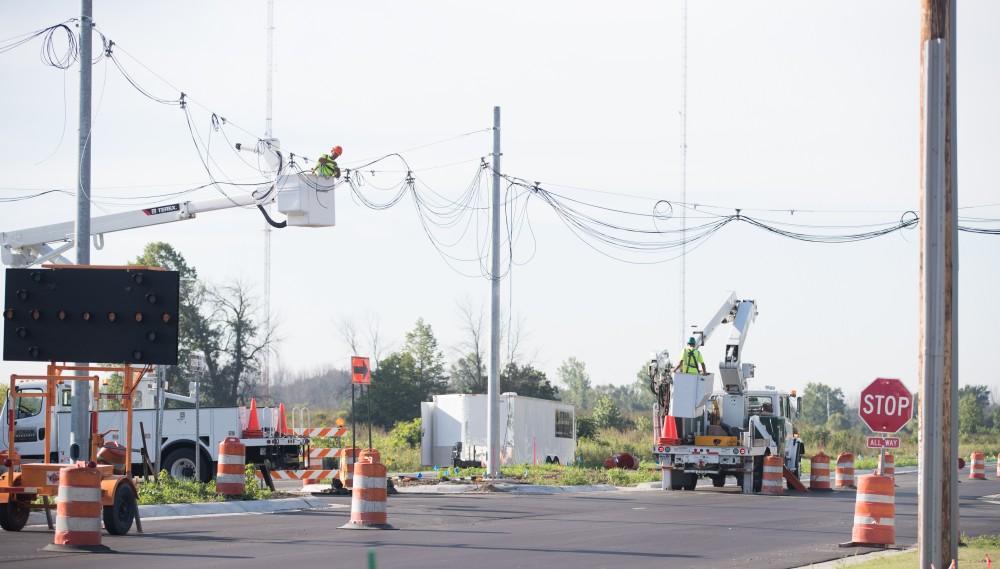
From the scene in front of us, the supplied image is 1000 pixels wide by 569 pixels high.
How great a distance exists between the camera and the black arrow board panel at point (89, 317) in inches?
684

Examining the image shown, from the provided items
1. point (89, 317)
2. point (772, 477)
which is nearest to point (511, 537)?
point (89, 317)

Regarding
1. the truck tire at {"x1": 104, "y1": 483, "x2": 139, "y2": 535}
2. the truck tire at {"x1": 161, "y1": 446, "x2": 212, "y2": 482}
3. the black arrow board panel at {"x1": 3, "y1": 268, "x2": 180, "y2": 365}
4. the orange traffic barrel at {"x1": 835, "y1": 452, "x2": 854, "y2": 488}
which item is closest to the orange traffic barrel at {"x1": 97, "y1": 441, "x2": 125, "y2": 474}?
the truck tire at {"x1": 104, "y1": 483, "x2": 139, "y2": 535}

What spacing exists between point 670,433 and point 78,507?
1846 cm

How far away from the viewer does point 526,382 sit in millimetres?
76188

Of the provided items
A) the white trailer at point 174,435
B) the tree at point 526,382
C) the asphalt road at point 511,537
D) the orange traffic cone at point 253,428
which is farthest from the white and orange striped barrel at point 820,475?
the tree at point 526,382

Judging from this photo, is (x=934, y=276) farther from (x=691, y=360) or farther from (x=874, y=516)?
(x=691, y=360)

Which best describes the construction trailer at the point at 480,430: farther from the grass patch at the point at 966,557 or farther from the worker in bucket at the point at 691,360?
the grass patch at the point at 966,557

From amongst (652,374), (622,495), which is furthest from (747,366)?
(622,495)

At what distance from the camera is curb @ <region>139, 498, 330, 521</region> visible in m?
22.0

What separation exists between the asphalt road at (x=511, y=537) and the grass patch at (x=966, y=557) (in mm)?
963

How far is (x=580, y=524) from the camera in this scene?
68.0 feet

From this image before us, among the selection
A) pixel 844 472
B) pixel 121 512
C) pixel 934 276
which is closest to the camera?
pixel 934 276

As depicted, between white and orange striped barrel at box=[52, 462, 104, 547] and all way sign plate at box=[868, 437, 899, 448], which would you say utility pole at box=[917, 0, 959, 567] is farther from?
white and orange striped barrel at box=[52, 462, 104, 547]

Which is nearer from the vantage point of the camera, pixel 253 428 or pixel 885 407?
pixel 885 407
